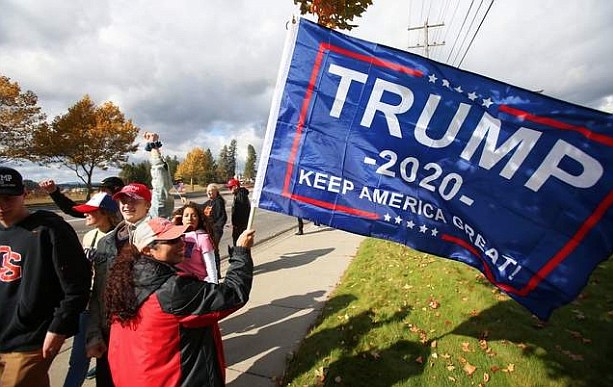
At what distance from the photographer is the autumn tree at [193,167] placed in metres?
79.9

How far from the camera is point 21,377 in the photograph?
235 cm

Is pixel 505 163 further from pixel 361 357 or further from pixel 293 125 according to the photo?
pixel 361 357

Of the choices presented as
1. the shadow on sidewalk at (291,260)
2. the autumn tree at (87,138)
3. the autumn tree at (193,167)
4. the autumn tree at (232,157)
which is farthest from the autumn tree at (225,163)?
the shadow on sidewalk at (291,260)

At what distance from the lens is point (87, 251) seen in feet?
10.5

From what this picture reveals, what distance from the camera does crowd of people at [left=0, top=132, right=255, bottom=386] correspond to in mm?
1979

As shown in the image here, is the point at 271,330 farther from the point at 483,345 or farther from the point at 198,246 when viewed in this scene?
the point at 483,345

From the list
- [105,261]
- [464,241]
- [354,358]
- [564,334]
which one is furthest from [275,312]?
[564,334]

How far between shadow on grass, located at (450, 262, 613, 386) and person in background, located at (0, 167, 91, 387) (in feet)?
13.4

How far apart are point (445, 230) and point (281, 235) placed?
422 inches

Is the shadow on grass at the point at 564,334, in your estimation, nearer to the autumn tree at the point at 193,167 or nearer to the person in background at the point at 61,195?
the person in background at the point at 61,195

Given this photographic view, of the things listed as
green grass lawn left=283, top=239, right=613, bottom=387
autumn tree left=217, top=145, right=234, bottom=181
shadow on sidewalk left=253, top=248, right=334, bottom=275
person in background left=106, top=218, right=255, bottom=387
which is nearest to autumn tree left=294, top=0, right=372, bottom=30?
person in background left=106, top=218, right=255, bottom=387

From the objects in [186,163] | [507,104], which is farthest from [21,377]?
[186,163]

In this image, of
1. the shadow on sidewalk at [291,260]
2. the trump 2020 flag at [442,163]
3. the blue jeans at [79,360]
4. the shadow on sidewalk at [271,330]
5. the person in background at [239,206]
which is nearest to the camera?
the trump 2020 flag at [442,163]

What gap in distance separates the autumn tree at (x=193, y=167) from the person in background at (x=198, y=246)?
7848 cm
